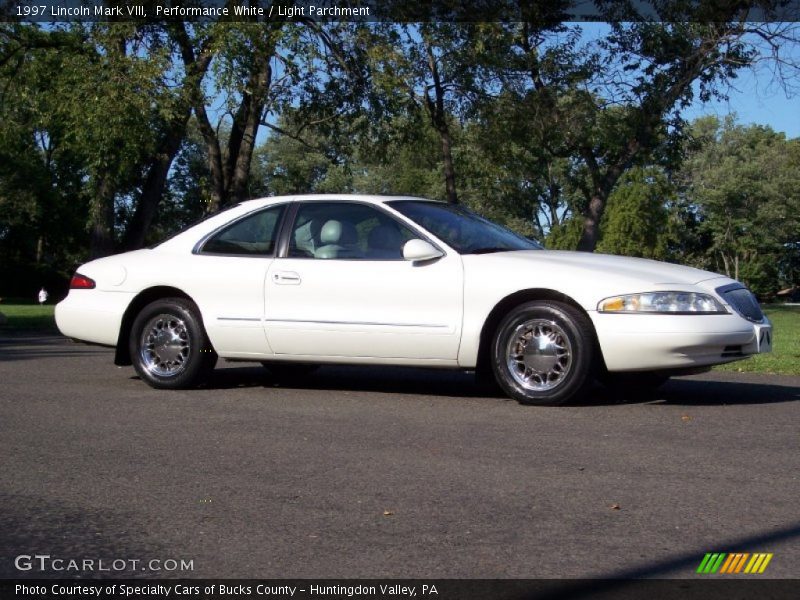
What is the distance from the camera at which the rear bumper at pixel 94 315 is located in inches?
372

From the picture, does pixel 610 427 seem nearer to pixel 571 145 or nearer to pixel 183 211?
pixel 571 145

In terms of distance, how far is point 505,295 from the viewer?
8.18 meters

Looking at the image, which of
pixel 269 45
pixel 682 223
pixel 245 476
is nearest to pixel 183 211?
pixel 682 223

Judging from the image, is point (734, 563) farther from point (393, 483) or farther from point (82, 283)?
point (82, 283)

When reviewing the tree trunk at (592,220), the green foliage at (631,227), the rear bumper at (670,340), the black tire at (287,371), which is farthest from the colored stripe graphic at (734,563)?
the green foliage at (631,227)

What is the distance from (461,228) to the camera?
895cm

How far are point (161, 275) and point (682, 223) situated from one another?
241ft

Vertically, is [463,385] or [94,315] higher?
[94,315]

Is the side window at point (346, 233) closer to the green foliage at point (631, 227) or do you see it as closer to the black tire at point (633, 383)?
the black tire at point (633, 383)

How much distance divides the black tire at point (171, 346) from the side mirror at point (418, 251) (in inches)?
74.9

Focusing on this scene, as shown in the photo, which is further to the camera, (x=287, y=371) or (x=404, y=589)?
(x=287, y=371)

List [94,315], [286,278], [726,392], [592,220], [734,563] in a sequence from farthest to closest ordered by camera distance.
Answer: [592,220], [94,315], [726,392], [286,278], [734,563]

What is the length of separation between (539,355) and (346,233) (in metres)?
1.86

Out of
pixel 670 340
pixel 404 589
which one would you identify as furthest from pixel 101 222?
pixel 404 589
